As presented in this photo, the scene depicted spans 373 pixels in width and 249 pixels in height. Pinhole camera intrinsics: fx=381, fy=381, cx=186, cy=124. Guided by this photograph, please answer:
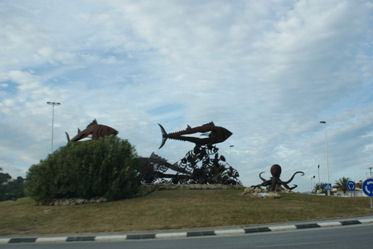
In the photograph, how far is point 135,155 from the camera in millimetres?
25516

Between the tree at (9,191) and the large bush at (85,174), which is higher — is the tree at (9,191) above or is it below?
below

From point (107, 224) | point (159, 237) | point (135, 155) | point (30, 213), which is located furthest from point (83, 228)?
point (135, 155)

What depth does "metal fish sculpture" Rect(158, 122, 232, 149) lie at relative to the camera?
28.4 meters

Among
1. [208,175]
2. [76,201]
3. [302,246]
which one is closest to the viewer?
[302,246]

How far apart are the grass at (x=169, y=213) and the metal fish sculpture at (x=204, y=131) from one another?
252 inches

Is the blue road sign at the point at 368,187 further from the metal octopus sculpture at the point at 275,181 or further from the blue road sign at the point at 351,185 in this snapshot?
the metal octopus sculpture at the point at 275,181

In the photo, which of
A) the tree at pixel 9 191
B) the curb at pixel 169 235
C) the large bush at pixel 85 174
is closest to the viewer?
the curb at pixel 169 235

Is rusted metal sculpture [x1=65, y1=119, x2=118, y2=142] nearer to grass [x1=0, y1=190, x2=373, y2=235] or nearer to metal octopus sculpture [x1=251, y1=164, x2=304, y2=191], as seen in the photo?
grass [x1=0, y1=190, x2=373, y2=235]

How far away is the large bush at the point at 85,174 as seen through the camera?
22750 mm

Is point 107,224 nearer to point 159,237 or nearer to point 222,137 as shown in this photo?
point 159,237

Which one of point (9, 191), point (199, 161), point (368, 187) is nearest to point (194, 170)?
point (199, 161)

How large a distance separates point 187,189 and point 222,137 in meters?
5.04

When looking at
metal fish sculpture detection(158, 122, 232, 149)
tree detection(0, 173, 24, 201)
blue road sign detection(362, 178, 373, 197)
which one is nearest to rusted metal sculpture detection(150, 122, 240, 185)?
metal fish sculpture detection(158, 122, 232, 149)

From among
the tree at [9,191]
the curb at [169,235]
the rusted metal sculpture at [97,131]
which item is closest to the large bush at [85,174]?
the rusted metal sculpture at [97,131]
